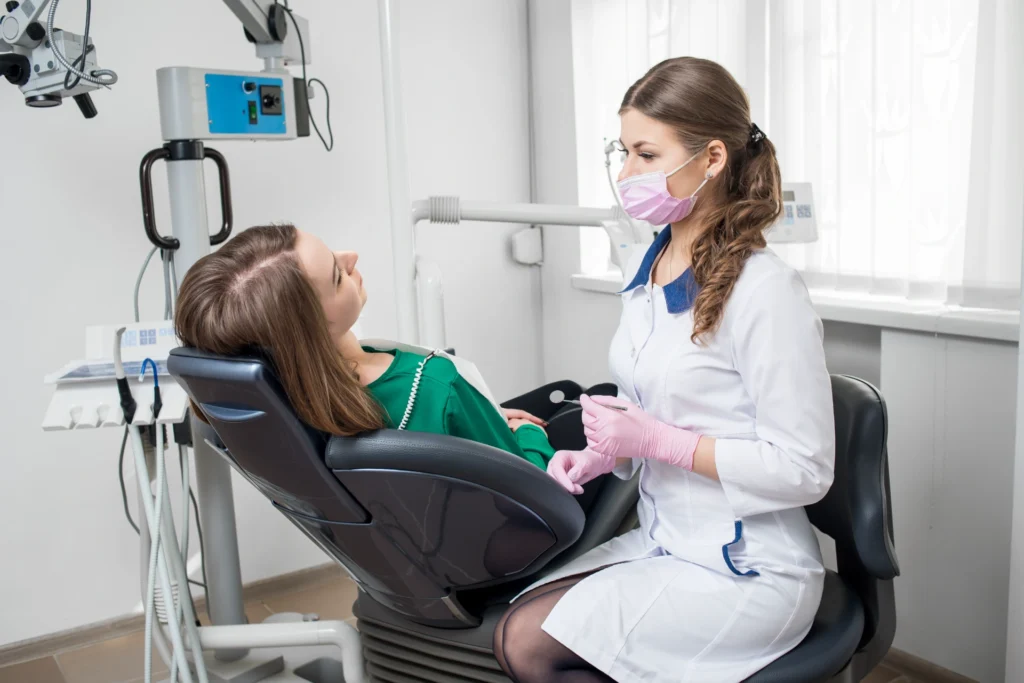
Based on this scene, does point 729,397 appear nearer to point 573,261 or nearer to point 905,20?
point 905,20

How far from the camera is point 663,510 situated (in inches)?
54.3

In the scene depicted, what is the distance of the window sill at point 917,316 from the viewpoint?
174cm

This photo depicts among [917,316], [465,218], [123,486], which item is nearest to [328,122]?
[465,218]

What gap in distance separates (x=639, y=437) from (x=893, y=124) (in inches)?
44.5

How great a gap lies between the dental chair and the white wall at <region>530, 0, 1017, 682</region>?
57cm

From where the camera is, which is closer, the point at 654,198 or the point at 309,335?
the point at 309,335

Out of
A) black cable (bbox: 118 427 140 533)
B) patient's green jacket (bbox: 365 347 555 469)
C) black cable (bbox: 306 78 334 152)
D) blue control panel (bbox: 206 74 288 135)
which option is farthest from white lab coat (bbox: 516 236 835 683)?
black cable (bbox: 306 78 334 152)

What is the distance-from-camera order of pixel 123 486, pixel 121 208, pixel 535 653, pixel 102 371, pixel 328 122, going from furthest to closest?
pixel 328 122
pixel 121 208
pixel 123 486
pixel 102 371
pixel 535 653

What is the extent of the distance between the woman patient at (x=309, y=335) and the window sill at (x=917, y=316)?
1.03m

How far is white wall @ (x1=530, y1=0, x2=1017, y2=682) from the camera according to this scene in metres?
1.79

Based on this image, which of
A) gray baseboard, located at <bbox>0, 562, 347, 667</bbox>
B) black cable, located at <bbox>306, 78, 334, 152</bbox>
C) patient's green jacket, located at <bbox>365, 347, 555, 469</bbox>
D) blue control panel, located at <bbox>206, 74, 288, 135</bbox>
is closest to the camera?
patient's green jacket, located at <bbox>365, 347, 555, 469</bbox>

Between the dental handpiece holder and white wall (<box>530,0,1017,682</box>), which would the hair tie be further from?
the dental handpiece holder

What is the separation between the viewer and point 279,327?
118 centimetres

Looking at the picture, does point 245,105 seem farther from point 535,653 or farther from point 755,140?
point 535,653
